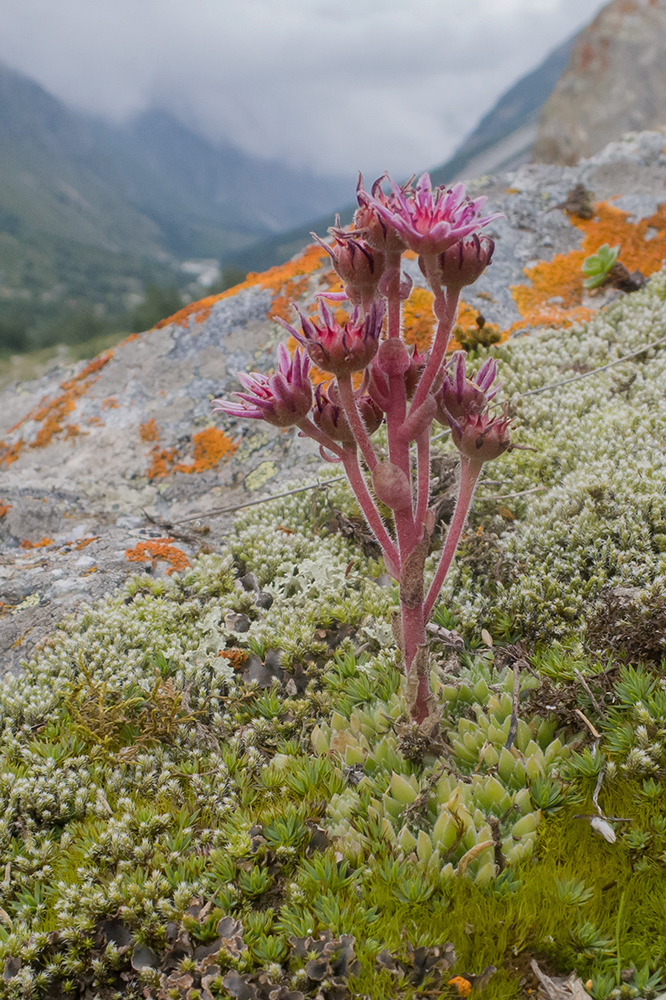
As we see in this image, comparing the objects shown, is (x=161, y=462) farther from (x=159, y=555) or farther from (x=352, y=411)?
(x=352, y=411)

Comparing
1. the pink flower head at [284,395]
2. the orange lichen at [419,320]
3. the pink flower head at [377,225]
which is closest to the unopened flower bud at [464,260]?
the pink flower head at [377,225]

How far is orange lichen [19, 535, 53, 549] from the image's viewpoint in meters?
5.56

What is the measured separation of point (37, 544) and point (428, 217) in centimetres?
478

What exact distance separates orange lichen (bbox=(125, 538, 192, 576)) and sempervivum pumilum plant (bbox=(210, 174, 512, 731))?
2392 millimetres

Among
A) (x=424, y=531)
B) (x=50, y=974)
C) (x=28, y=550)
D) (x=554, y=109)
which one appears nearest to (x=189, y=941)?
(x=50, y=974)

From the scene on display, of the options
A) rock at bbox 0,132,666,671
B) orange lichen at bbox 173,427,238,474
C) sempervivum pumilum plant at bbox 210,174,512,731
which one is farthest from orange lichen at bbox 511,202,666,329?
sempervivum pumilum plant at bbox 210,174,512,731

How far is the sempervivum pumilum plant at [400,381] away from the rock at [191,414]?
193cm

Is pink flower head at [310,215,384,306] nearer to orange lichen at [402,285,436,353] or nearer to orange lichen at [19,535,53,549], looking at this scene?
orange lichen at [402,285,436,353]

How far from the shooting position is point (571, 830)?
274 cm

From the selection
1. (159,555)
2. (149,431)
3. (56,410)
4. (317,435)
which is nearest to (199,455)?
(149,431)

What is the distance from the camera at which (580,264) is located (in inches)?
298

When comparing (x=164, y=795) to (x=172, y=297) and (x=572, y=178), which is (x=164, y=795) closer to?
(x=572, y=178)

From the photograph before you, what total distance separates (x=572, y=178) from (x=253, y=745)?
29.8 ft

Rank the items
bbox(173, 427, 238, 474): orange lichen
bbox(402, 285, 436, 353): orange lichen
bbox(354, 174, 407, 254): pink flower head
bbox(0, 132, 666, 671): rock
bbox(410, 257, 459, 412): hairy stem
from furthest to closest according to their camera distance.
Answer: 1. bbox(173, 427, 238, 474): orange lichen
2. bbox(402, 285, 436, 353): orange lichen
3. bbox(0, 132, 666, 671): rock
4. bbox(410, 257, 459, 412): hairy stem
5. bbox(354, 174, 407, 254): pink flower head
